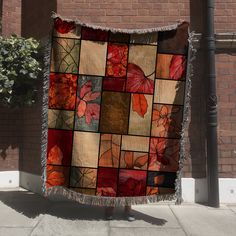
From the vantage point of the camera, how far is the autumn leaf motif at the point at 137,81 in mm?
5777

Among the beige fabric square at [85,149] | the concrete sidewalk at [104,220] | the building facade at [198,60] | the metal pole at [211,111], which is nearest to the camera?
the concrete sidewalk at [104,220]

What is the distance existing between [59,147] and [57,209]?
47.1 inches

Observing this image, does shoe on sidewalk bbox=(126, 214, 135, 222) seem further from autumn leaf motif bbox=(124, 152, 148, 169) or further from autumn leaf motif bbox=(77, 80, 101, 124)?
autumn leaf motif bbox=(77, 80, 101, 124)

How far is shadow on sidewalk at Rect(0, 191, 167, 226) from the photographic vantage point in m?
5.96

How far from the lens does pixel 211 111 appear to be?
6.61 meters

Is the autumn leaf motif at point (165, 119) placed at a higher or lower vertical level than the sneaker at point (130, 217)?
higher

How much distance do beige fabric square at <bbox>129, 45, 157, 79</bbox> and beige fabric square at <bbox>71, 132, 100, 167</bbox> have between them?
115 cm

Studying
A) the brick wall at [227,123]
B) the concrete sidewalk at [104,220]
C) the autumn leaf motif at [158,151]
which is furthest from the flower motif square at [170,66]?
the concrete sidewalk at [104,220]

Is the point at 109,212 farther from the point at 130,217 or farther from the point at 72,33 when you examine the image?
the point at 72,33

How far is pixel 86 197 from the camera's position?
18.8ft

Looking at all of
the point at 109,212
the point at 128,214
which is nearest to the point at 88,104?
the point at 109,212

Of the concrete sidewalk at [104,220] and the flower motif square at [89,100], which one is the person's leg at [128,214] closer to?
the concrete sidewalk at [104,220]

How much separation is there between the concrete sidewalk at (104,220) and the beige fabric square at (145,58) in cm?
211

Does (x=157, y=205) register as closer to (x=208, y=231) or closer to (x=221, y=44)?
(x=208, y=231)
